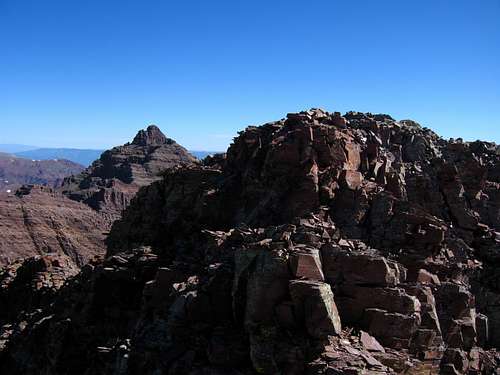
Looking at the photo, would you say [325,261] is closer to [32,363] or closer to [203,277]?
[203,277]

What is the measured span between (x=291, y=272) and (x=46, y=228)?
12730 cm

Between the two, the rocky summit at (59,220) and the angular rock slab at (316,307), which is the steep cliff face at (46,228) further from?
the angular rock slab at (316,307)

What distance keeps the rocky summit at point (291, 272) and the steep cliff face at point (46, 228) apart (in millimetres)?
57495

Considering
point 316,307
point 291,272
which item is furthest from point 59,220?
point 316,307

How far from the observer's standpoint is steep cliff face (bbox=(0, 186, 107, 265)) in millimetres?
137625

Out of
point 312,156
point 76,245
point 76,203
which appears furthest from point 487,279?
point 76,203

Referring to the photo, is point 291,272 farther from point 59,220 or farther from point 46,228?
point 59,220

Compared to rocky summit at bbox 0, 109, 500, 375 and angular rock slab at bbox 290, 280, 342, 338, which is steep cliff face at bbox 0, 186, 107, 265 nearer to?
rocky summit at bbox 0, 109, 500, 375

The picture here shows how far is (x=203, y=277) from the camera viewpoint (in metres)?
40.3

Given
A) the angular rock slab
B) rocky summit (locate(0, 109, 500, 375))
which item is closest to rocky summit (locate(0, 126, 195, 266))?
rocky summit (locate(0, 109, 500, 375))

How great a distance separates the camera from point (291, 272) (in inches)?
1330

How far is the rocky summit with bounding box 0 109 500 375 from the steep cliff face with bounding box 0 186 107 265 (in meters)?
57.5

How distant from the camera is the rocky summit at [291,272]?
32125 millimetres

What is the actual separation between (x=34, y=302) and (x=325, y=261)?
1885 inches
